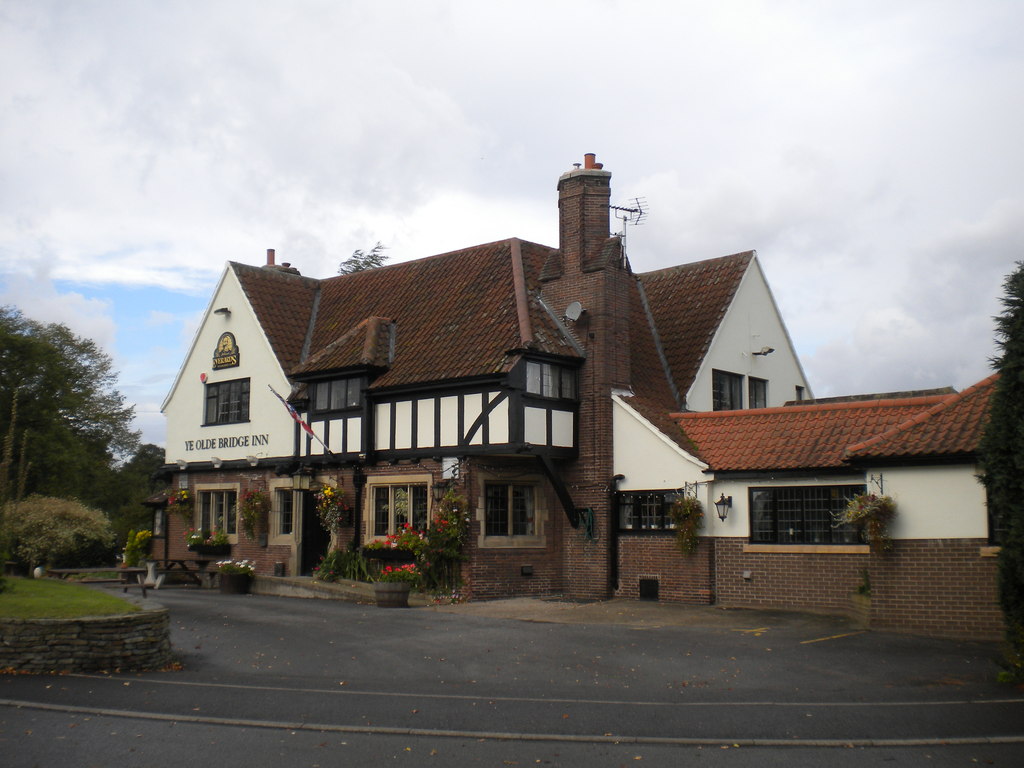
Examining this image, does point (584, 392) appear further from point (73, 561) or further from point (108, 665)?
point (73, 561)

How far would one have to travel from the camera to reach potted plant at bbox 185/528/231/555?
28.6m

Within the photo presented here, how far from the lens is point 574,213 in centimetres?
2469

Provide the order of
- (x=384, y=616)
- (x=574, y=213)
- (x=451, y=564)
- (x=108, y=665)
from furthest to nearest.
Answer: (x=574, y=213) < (x=451, y=564) < (x=384, y=616) < (x=108, y=665)

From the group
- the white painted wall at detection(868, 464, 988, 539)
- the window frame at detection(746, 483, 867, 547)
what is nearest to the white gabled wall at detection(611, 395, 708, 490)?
the window frame at detection(746, 483, 867, 547)

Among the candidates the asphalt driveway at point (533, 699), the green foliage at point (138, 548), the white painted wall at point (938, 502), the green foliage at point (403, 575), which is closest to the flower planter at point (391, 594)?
the green foliage at point (403, 575)

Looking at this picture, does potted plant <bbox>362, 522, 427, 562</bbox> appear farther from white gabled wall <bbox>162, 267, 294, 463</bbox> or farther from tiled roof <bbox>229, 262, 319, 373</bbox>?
tiled roof <bbox>229, 262, 319, 373</bbox>

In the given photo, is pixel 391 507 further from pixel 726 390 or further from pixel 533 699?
pixel 533 699

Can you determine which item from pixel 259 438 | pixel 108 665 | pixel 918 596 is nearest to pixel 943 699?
pixel 918 596

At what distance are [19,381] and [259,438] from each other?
22.3 meters

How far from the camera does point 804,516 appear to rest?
20250 mm

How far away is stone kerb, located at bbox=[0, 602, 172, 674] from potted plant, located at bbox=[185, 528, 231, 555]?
1482 centimetres

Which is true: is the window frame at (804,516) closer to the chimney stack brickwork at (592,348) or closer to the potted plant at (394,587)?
the chimney stack brickwork at (592,348)

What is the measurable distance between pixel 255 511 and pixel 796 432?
14135 mm

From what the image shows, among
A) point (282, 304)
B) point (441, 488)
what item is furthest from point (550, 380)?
point (282, 304)
